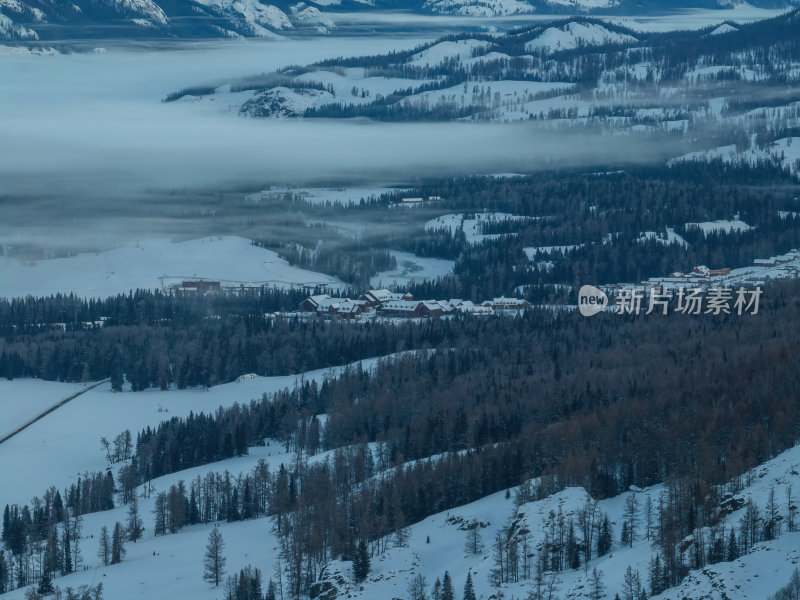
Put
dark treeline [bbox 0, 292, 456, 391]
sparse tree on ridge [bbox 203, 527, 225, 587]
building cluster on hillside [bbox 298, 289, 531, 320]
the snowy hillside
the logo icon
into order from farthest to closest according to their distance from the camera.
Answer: building cluster on hillside [bbox 298, 289, 531, 320], the logo icon, dark treeline [bbox 0, 292, 456, 391], sparse tree on ridge [bbox 203, 527, 225, 587], the snowy hillside

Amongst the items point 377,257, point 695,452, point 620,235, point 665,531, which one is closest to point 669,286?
point 620,235

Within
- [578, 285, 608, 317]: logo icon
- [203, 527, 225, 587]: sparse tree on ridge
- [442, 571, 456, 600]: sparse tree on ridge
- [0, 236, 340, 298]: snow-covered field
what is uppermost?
[442, 571, 456, 600]: sparse tree on ridge

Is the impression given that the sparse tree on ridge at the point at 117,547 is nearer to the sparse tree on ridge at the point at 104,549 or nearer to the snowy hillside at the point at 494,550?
the sparse tree on ridge at the point at 104,549

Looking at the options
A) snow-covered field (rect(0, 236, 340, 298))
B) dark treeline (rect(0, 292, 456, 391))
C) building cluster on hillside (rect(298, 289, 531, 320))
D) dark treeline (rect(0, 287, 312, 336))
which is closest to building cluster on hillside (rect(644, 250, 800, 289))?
building cluster on hillside (rect(298, 289, 531, 320))

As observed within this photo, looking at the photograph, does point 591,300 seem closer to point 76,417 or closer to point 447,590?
point 76,417

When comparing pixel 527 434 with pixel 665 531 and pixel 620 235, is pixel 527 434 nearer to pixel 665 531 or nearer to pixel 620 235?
pixel 665 531

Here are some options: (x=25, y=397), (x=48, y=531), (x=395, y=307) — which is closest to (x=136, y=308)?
(x=395, y=307)

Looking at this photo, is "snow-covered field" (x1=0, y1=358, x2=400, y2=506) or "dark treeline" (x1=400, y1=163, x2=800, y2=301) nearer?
"snow-covered field" (x1=0, y1=358, x2=400, y2=506)

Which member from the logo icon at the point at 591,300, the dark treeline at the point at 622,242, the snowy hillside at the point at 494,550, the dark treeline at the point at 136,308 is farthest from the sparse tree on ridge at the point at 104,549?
the dark treeline at the point at 622,242

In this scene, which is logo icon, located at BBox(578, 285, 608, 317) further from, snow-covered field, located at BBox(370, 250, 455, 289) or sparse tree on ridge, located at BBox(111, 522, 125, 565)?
sparse tree on ridge, located at BBox(111, 522, 125, 565)
